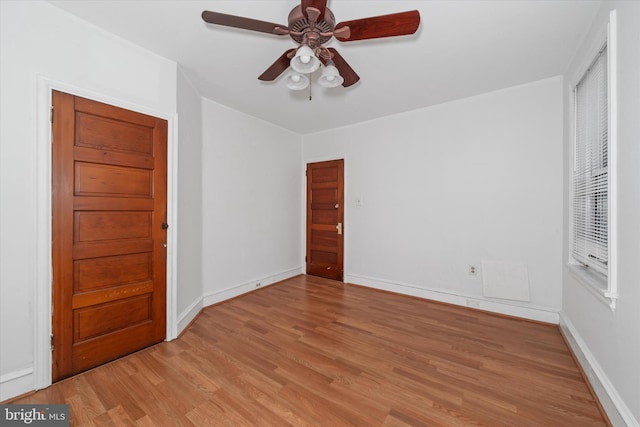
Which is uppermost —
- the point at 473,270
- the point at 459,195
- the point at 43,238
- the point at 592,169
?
the point at 592,169

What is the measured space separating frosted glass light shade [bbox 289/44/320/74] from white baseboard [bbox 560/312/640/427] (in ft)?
8.93

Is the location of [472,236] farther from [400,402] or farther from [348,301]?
[400,402]

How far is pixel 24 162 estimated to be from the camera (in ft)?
5.59

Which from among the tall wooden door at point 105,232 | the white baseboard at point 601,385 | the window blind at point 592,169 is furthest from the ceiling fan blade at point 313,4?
the white baseboard at point 601,385

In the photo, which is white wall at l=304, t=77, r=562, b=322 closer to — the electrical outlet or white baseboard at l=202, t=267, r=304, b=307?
the electrical outlet

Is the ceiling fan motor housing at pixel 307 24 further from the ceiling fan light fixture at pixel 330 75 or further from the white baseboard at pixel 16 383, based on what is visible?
the white baseboard at pixel 16 383

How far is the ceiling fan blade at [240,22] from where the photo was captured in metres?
1.42

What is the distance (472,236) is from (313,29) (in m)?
3.02

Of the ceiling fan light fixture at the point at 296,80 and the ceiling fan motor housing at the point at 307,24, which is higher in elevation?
the ceiling fan motor housing at the point at 307,24

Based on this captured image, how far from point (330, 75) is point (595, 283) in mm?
2521

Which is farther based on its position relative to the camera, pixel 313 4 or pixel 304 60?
pixel 304 60

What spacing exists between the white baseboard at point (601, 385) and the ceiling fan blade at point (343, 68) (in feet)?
8.77

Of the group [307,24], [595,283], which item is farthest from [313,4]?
[595,283]

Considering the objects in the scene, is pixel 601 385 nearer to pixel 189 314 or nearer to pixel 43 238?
pixel 189 314
